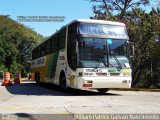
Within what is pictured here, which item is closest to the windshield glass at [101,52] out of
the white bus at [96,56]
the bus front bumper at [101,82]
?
the white bus at [96,56]

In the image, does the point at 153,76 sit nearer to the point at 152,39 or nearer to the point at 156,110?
the point at 152,39

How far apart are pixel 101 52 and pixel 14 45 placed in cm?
7080

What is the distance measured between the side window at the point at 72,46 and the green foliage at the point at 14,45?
61808 mm

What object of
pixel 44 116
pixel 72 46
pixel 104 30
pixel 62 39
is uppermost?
pixel 104 30

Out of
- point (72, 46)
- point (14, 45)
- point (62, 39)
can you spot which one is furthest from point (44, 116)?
point (14, 45)

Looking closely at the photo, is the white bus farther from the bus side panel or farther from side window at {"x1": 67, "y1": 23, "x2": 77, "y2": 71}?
the bus side panel

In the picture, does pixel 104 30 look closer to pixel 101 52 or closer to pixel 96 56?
pixel 101 52

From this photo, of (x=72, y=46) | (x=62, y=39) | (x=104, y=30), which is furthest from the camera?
(x=62, y=39)

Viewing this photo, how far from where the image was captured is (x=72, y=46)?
66.2 feet

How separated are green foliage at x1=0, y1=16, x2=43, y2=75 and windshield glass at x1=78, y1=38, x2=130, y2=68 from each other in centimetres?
6304

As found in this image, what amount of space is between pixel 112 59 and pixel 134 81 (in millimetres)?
22317

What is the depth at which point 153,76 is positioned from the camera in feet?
131

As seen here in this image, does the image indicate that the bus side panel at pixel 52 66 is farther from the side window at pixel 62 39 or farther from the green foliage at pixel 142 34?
the green foliage at pixel 142 34

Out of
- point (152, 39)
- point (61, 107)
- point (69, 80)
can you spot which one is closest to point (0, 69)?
point (152, 39)
